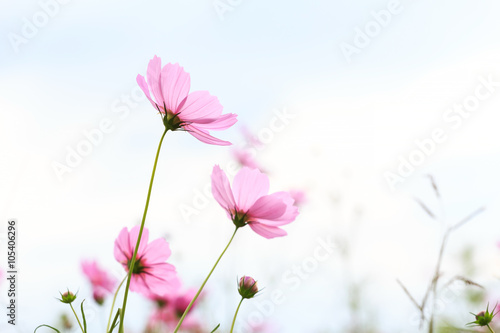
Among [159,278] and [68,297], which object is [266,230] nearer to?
[159,278]

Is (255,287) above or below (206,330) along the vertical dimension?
above

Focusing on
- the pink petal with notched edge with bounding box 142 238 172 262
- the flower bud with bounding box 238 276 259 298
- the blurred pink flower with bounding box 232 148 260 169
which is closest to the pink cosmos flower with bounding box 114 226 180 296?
the pink petal with notched edge with bounding box 142 238 172 262

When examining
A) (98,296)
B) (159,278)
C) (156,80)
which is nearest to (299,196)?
(98,296)

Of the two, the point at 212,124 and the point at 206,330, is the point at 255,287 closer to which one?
the point at 212,124

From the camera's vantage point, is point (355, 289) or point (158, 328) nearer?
point (158, 328)

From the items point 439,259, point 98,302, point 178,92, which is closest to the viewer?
point 178,92

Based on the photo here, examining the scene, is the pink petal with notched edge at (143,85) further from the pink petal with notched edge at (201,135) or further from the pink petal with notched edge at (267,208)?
the pink petal with notched edge at (267,208)

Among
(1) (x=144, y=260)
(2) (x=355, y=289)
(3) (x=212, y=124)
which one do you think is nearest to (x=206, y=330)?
(2) (x=355, y=289)
